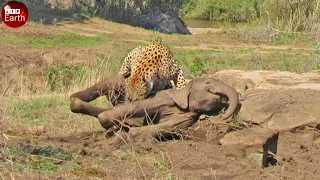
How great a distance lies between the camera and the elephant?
7734 millimetres

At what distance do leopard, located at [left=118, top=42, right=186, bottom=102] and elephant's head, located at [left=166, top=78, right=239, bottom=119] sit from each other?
0.42m

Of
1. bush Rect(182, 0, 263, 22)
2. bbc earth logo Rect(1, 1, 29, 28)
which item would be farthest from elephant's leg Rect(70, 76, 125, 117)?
bush Rect(182, 0, 263, 22)

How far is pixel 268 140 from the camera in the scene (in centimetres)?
712

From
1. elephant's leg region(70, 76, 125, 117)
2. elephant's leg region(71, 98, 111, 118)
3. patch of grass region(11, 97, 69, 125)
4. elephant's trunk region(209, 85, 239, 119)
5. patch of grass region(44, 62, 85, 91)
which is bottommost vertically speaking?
patch of grass region(44, 62, 85, 91)

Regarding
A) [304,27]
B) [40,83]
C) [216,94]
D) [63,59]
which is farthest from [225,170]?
[304,27]

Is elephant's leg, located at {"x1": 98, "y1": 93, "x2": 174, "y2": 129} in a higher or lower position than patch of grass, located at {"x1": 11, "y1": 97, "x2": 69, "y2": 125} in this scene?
higher

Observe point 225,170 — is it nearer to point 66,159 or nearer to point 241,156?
point 241,156

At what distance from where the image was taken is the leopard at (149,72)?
8266 mm

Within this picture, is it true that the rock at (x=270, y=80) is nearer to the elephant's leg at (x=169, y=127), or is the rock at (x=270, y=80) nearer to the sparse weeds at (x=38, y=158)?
the elephant's leg at (x=169, y=127)

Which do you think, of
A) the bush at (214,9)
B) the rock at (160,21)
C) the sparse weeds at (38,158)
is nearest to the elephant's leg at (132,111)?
the sparse weeds at (38,158)

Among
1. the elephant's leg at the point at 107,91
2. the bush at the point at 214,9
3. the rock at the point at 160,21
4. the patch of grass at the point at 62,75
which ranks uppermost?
the elephant's leg at the point at 107,91

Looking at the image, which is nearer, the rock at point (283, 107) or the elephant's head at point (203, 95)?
the elephant's head at point (203, 95)

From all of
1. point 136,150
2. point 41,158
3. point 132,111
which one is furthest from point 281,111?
point 41,158

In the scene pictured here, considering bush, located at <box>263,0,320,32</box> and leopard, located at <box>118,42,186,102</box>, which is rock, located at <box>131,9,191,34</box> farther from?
leopard, located at <box>118,42,186,102</box>
